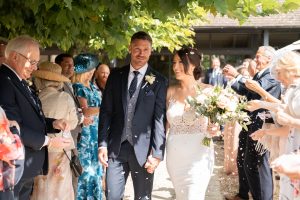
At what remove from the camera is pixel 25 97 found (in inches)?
154

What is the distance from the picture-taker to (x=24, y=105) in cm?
389

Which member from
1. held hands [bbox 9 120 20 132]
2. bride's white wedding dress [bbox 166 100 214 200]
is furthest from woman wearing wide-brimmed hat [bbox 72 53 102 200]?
held hands [bbox 9 120 20 132]

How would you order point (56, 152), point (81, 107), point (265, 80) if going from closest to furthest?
point (56, 152)
point (81, 107)
point (265, 80)

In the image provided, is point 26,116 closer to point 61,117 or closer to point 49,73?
point 61,117

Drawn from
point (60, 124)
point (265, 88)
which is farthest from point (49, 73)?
point (265, 88)

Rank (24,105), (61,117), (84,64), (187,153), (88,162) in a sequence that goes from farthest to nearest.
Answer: (84,64)
(88,162)
(61,117)
(187,153)
(24,105)

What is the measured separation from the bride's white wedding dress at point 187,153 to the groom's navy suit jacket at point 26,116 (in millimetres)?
1298

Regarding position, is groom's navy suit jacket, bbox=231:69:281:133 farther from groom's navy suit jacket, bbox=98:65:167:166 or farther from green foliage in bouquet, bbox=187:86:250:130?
groom's navy suit jacket, bbox=98:65:167:166

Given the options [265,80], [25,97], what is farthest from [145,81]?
[265,80]

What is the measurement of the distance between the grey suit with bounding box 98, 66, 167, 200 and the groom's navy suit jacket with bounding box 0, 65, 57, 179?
64cm

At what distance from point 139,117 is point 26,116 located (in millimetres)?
1037

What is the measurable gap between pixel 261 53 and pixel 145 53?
2.56 metres

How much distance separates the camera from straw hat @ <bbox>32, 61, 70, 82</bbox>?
488cm

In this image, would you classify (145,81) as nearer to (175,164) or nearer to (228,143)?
(175,164)
